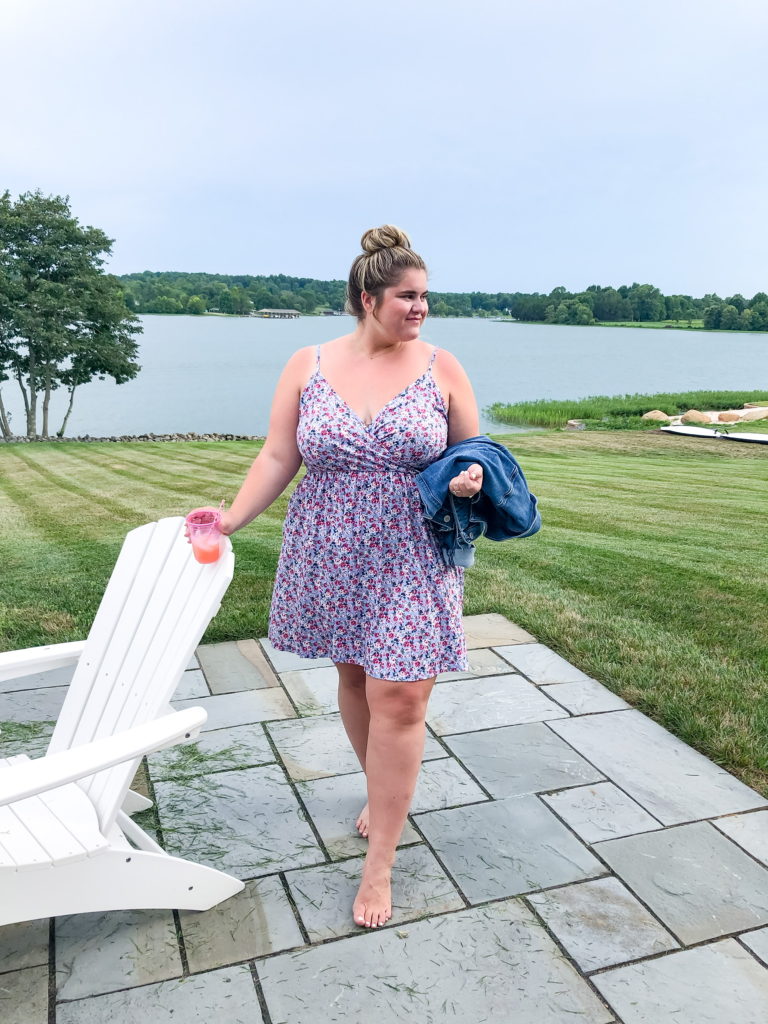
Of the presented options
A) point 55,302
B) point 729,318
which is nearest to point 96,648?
point 55,302

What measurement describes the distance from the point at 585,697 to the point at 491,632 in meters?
0.86

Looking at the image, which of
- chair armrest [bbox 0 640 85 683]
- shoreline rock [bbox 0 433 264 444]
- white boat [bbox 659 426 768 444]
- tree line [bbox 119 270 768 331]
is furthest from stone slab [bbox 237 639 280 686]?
tree line [bbox 119 270 768 331]

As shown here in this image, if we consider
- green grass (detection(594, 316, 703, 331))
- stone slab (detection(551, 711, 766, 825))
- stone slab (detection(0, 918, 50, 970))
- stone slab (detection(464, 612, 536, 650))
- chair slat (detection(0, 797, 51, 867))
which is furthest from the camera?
green grass (detection(594, 316, 703, 331))

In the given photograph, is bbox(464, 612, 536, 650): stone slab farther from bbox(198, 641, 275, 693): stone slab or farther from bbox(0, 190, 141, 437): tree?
bbox(0, 190, 141, 437): tree

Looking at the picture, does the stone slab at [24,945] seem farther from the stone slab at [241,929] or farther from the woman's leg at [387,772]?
the woman's leg at [387,772]

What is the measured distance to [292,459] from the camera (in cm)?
230

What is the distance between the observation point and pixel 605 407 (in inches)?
1001

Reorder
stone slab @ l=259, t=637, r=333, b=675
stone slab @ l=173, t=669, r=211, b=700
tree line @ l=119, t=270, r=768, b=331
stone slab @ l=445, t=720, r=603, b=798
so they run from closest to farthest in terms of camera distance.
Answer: stone slab @ l=445, t=720, r=603, b=798
stone slab @ l=173, t=669, r=211, b=700
stone slab @ l=259, t=637, r=333, b=675
tree line @ l=119, t=270, r=768, b=331

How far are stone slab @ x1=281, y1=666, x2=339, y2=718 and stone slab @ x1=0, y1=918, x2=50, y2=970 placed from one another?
1309 mm

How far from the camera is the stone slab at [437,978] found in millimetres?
1748

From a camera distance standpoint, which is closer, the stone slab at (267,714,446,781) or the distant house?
the stone slab at (267,714,446,781)

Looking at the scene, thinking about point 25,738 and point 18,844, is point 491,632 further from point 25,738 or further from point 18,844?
point 18,844

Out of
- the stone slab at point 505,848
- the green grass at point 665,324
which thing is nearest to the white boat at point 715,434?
the stone slab at point 505,848

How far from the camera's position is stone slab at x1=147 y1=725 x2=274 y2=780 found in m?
2.78
